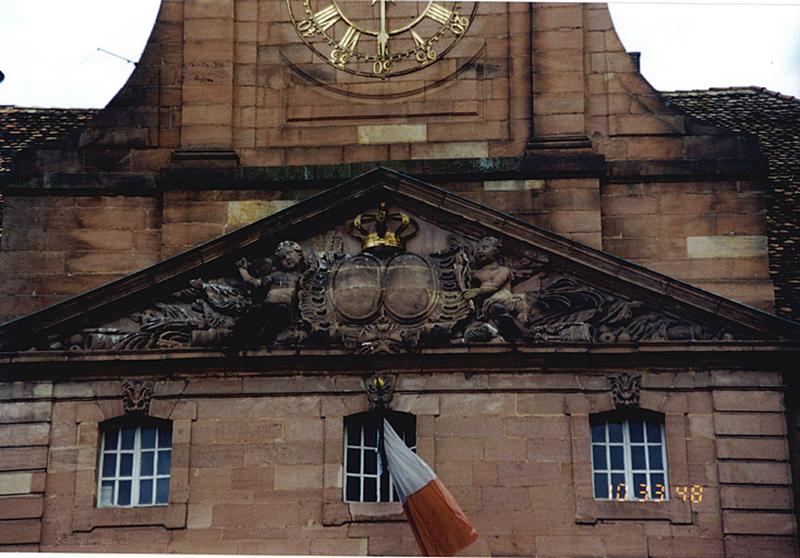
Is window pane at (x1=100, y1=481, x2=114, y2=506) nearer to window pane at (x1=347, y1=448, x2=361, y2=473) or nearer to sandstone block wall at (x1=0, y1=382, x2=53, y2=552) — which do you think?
sandstone block wall at (x1=0, y1=382, x2=53, y2=552)

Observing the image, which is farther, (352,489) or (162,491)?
(162,491)

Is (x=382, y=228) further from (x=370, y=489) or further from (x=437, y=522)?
(x=437, y=522)

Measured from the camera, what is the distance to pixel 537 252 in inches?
1166

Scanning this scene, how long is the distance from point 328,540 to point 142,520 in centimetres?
233


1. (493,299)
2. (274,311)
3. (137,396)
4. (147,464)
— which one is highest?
(493,299)

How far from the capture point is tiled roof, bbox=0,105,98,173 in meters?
36.0

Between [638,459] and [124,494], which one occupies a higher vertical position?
[638,459]

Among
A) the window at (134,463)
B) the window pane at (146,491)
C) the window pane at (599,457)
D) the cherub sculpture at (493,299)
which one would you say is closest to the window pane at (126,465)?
the window at (134,463)

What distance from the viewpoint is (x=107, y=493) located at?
29.4 meters

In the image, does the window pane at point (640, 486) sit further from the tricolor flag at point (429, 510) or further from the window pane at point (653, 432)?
the tricolor flag at point (429, 510)

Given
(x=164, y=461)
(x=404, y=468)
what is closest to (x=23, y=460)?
(x=164, y=461)

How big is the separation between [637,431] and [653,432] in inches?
7.8

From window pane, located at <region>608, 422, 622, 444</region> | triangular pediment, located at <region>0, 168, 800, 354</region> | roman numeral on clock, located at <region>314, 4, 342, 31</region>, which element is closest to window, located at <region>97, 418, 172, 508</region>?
triangular pediment, located at <region>0, 168, 800, 354</region>
